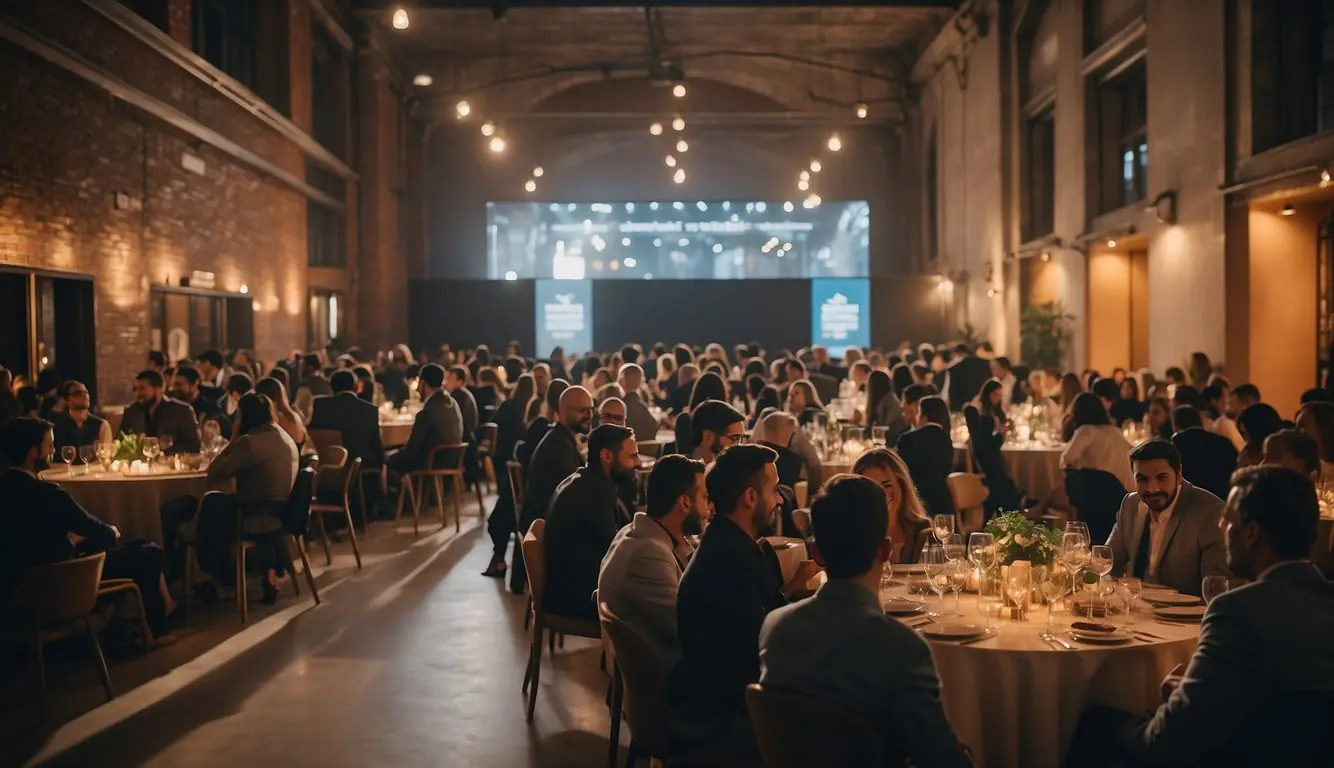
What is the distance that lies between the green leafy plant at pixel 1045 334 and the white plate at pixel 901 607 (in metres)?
13.0

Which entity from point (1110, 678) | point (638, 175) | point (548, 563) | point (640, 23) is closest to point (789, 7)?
point (640, 23)

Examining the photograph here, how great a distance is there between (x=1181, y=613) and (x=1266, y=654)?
1.24m

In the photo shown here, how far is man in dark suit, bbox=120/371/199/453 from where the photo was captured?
8641 millimetres

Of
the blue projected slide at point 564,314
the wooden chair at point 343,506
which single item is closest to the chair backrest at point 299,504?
the wooden chair at point 343,506

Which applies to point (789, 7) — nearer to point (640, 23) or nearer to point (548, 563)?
point (640, 23)

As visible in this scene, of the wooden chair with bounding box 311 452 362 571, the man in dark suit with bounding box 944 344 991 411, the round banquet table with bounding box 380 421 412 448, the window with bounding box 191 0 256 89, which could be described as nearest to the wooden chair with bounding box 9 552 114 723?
the wooden chair with bounding box 311 452 362 571

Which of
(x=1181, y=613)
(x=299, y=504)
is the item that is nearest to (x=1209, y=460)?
(x=1181, y=613)

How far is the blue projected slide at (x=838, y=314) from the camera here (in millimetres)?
24500

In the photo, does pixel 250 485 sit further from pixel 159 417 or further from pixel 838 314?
pixel 838 314

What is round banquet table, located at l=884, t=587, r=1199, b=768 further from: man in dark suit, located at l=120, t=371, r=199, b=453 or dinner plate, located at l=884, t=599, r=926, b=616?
man in dark suit, located at l=120, t=371, r=199, b=453

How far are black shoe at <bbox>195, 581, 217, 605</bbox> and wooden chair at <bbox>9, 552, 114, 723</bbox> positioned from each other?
2314mm

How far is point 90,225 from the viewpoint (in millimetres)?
11203

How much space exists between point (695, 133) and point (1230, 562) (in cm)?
2507

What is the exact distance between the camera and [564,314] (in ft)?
82.3
